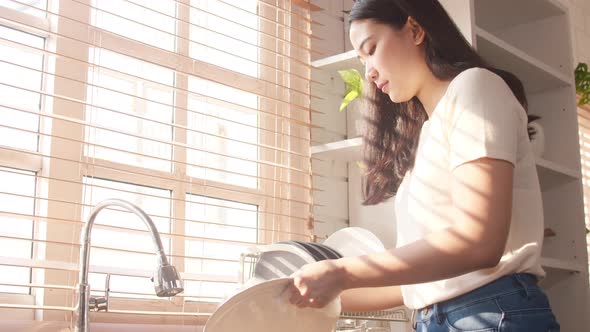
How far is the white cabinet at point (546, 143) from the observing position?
7.67 ft

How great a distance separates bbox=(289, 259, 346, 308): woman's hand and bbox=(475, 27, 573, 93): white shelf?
126 cm

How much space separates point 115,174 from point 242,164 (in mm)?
425

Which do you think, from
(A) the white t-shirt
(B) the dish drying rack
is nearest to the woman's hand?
(A) the white t-shirt

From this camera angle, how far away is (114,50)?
1892mm

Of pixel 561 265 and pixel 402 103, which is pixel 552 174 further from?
pixel 402 103

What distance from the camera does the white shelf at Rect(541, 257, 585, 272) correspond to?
224 cm

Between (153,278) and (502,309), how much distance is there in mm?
586

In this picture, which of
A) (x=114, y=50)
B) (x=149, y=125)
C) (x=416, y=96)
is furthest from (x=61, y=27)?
(x=416, y=96)

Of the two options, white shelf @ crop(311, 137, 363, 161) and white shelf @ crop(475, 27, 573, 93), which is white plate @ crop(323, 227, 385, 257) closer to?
white shelf @ crop(311, 137, 363, 161)

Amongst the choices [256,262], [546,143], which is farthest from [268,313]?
[546,143]

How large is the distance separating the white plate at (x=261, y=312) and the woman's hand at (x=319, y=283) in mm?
28

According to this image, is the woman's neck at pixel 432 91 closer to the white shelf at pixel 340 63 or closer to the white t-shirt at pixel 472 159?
the white t-shirt at pixel 472 159

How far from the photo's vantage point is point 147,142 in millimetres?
1985

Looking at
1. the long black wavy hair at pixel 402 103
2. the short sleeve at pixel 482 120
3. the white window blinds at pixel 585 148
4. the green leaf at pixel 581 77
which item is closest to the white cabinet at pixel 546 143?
the green leaf at pixel 581 77
